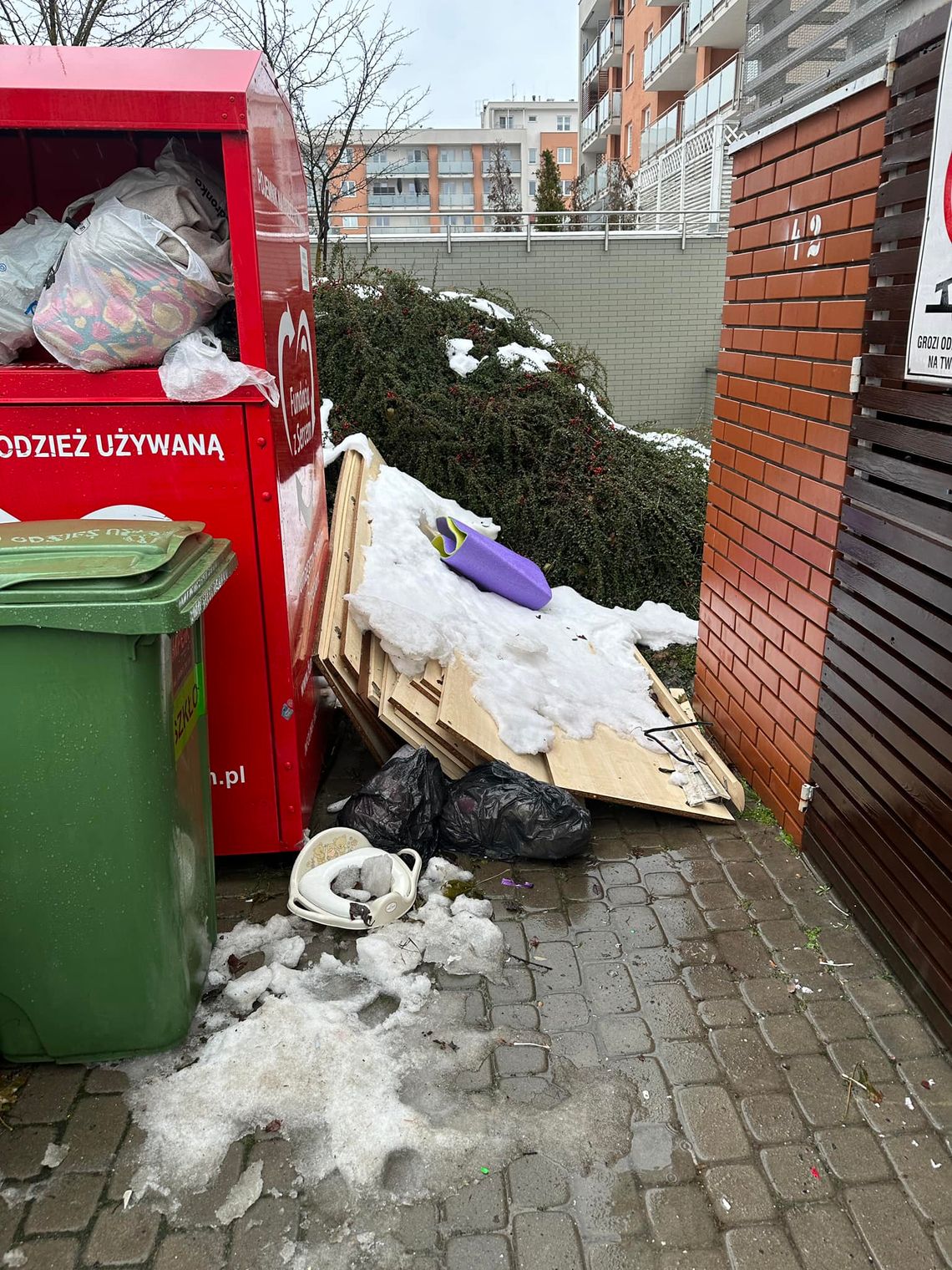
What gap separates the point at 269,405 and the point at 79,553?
3.12 feet

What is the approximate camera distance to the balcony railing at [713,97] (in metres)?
Result: 20.6

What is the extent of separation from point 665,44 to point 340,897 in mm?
32750

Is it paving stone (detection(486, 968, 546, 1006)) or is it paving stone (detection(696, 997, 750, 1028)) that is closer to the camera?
paving stone (detection(696, 997, 750, 1028))

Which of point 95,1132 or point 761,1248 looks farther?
point 95,1132

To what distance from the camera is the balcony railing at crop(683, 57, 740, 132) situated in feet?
67.6

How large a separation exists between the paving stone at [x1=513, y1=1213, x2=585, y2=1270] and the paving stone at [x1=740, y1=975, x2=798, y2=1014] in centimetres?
96

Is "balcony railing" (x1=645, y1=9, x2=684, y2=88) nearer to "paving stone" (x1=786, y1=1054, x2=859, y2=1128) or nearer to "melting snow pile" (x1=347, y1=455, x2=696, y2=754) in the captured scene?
"melting snow pile" (x1=347, y1=455, x2=696, y2=754)

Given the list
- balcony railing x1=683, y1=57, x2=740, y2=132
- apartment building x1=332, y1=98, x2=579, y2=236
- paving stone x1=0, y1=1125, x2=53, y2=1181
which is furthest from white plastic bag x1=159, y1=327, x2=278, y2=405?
apartment building x1=332, y1=98, x2=579, y2=236

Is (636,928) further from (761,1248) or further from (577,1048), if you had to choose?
(761,1248)

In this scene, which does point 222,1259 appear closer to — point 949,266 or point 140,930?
point 140,930

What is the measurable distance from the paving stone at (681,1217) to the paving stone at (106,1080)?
1.45 metres

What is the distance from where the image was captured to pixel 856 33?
9.54 feet

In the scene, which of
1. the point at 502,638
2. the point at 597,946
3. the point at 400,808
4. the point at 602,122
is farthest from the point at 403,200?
the point at 597,946

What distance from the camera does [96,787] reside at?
2203mm
